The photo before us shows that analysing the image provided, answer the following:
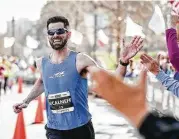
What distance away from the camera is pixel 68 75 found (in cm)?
416

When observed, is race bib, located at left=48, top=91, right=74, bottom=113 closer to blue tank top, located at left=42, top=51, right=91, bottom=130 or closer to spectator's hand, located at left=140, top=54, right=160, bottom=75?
blue tank top, located at left=42, top=51, right=91, bottom=130

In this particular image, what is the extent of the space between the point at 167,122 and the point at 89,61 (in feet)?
9.61

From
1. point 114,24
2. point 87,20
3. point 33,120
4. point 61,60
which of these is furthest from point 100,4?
point 61,60

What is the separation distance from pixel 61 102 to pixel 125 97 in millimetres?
3042

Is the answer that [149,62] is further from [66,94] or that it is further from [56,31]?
[56,31]

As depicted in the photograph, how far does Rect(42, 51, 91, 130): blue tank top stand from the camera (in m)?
4.17

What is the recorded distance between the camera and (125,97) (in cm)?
118

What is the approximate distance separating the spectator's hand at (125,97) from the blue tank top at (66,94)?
2.94 metres

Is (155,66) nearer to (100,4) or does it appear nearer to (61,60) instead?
(61,60)

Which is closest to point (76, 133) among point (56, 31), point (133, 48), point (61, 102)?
point (61, 102)

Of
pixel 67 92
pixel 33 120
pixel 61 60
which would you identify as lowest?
pixel 33 120

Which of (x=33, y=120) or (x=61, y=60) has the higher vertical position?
(x=61, y=60)

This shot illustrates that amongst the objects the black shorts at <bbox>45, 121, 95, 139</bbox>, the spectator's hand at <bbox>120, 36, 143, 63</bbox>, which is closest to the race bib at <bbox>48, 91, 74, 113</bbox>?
the black shorts at <bbox>45, 121, 95, 139</bbox>

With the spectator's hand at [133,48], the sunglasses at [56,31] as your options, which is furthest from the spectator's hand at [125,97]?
the sunglasses at [56,31]
